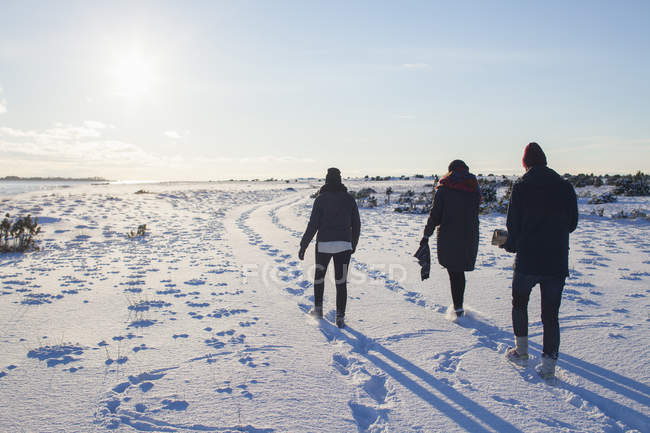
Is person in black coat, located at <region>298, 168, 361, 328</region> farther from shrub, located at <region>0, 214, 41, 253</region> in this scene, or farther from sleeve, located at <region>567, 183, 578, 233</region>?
shrub, located at <region>0, 214, 41, 253</region>

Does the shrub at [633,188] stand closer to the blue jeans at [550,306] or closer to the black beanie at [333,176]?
the blue jeans at [550,306]

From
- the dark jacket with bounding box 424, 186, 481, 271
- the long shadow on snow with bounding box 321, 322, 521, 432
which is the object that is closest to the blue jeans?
the long shadow on snow with bounding box 321, 322, 521, 432

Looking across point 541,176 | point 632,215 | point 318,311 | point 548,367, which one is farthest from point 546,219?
point 632,215

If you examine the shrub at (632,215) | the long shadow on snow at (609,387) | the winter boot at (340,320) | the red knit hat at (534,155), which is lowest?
the long shadow on snow at (609,387)

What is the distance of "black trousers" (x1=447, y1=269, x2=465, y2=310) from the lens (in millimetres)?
4895

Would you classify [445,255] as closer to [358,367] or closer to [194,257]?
[358,367]

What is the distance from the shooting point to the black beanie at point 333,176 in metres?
4.88

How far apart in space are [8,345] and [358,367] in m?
3.77

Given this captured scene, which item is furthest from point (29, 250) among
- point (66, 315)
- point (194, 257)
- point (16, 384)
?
point (16, 384)

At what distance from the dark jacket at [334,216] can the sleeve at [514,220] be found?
180 cm

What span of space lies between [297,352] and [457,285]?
2296 millimetres

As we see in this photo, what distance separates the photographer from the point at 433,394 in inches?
126

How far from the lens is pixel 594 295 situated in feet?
19.8

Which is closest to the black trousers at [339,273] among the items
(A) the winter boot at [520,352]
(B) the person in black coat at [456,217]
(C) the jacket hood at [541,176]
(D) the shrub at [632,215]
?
(B) the person in black coat at [456,217]
